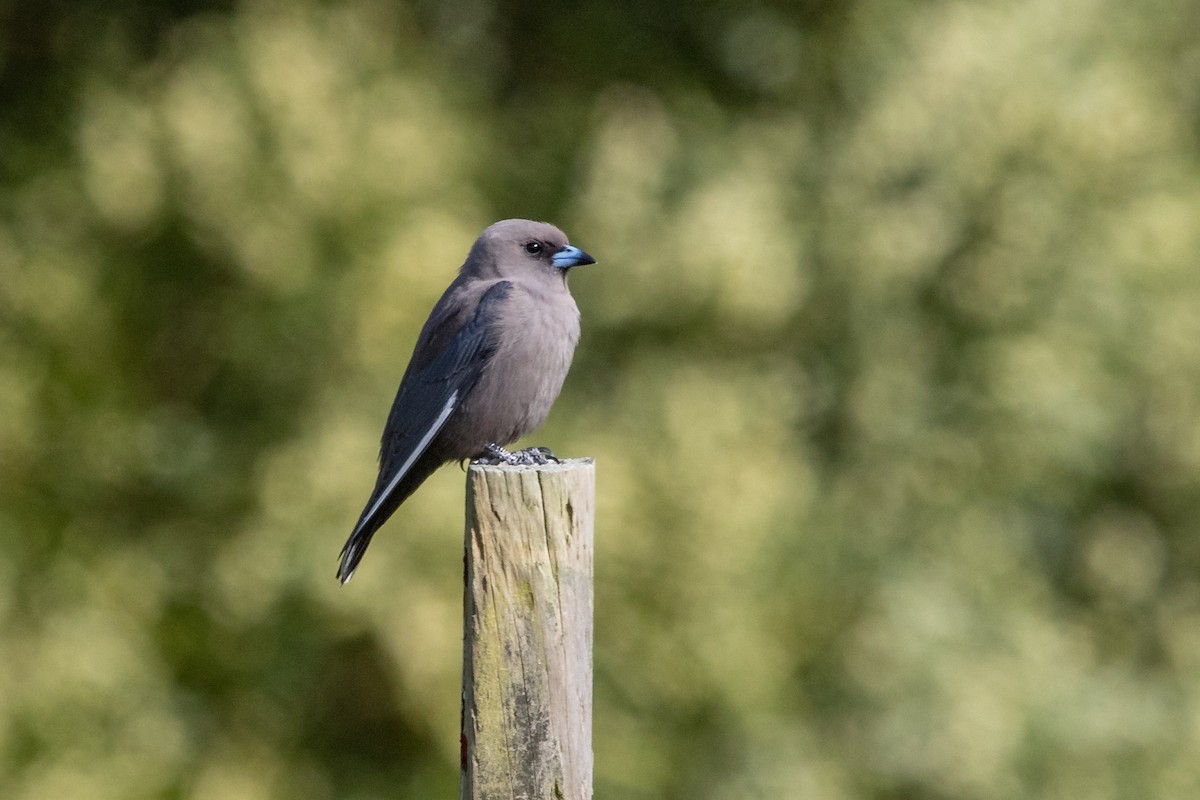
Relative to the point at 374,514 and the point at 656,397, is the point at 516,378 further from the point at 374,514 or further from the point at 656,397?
the point at 656,397

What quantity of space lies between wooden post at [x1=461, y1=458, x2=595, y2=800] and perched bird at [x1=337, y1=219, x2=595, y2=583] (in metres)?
1.34

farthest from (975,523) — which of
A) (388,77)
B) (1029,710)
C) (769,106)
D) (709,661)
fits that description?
(388,77)

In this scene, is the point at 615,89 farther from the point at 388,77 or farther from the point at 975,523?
the point at 975,523

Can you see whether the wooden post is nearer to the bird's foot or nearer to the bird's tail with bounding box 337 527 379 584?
the bird's foot

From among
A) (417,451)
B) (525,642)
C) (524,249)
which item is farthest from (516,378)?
(525,642)

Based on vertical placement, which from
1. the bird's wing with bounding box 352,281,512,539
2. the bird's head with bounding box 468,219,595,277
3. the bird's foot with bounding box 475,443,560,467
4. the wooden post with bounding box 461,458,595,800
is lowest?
the wooden post with bounding box 461,458,595,800

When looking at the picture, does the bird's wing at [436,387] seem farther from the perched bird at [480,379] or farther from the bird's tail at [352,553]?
the bird's tail at [352,553]

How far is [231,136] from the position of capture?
27.2 feet

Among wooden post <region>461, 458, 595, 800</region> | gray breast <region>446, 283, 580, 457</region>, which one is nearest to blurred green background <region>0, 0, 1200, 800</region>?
gray breast <region>446, 283, 580, 457</region>

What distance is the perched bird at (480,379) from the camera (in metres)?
5.13

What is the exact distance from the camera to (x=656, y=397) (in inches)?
340

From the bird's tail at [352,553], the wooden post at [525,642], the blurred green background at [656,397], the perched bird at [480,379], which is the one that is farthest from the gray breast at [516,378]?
the blurred green background at [656,397]

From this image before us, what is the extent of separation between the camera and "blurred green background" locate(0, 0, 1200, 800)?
810cm

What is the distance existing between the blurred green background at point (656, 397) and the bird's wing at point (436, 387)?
8.32 ft
